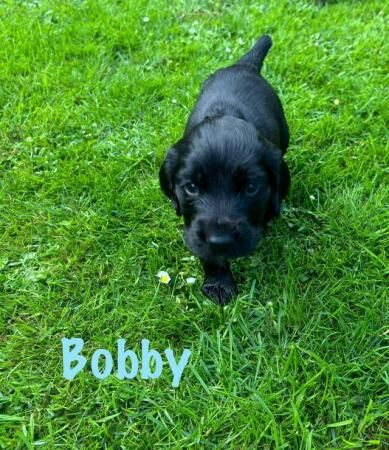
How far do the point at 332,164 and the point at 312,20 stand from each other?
1.62 m

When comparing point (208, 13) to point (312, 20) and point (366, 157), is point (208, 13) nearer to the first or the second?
point (312, 20)

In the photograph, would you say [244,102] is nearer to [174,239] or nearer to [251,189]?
[251,189]

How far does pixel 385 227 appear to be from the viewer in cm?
303

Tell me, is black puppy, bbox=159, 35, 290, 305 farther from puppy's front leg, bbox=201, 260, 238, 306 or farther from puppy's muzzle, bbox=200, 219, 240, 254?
puppy's front leg, bbox=201, 260, 238, 306

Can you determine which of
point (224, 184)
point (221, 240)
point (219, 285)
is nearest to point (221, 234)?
point (221, 240)

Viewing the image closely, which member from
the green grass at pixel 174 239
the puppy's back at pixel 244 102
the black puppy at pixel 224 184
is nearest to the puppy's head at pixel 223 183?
the black puppy at pixel 224 184

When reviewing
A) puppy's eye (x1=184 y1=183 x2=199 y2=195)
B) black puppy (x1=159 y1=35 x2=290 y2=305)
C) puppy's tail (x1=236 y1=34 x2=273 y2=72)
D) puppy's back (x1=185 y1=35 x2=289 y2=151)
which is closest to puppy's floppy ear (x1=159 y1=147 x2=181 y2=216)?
black puppy (x1=159 y1=35 x2=290 y2=305)

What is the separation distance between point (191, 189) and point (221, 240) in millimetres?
281

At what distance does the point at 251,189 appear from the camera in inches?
91.4

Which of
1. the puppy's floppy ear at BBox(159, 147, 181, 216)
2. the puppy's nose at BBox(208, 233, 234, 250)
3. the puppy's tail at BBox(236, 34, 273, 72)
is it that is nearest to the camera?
the puppy's nose at BBox(208, 233, 234, 250)

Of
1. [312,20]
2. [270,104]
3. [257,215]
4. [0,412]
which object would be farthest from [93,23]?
[0,412]

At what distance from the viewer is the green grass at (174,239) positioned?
2.42 metres

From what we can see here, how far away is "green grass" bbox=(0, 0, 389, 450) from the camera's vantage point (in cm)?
242

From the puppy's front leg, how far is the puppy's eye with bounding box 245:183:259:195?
21.4 inches
